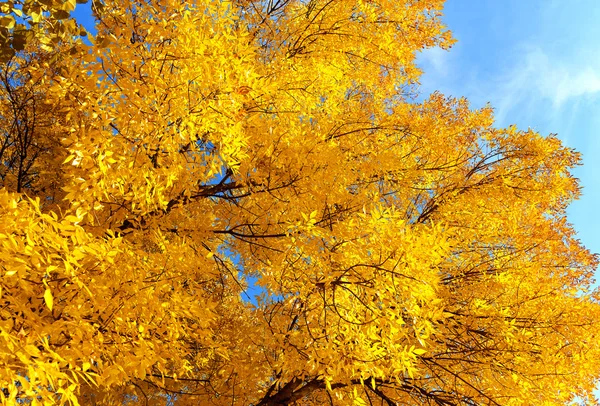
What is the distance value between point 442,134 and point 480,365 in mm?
2821

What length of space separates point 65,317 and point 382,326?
1943mm

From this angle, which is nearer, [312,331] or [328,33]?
[312,331]

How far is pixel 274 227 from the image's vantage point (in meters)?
3.81

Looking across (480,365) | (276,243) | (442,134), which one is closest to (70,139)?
(276,243)

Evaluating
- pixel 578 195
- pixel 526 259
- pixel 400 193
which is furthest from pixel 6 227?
pixel 578 195

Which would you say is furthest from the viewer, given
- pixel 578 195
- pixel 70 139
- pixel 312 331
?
pixel 578 195

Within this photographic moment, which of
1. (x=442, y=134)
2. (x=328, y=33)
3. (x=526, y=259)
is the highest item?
(x=328, y=33)

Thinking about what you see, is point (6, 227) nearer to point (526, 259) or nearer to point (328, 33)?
point (328, 33)

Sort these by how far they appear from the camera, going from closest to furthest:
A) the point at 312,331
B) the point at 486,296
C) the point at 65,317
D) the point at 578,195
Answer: the point at 65,317 < the point at 312,331 < the point at 486,296 < the point at 578,195

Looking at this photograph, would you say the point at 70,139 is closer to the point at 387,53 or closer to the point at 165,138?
the point at 165,138

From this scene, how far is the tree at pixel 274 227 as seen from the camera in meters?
2.14

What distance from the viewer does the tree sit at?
7.01ft

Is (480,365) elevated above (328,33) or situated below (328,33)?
below

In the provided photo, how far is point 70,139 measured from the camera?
2.37 metres
